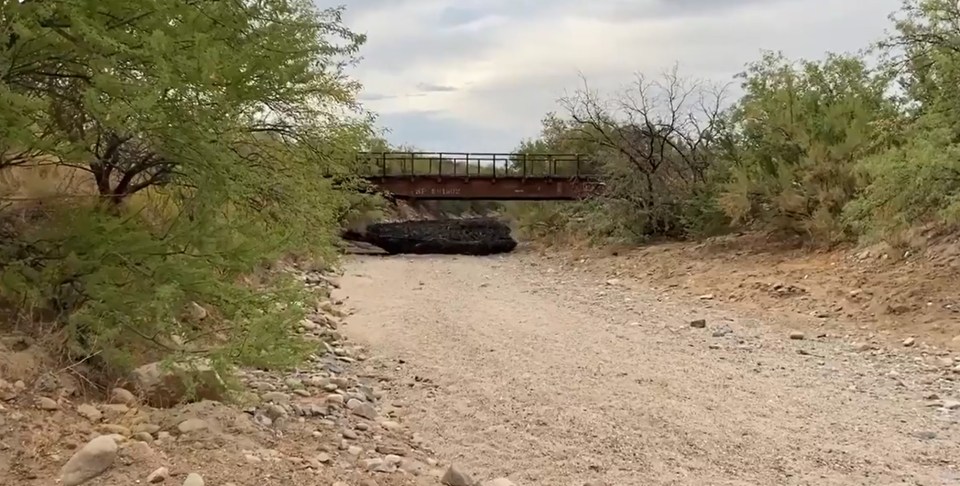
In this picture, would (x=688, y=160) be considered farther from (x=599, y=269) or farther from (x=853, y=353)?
(x=853, y=353)

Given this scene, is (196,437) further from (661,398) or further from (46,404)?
(661,398)

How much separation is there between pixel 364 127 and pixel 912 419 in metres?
9.07

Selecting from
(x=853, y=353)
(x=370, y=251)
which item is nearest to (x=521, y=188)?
(x=370, y=251)

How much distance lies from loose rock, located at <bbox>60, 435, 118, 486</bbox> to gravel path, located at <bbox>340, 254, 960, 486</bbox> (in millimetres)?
2377

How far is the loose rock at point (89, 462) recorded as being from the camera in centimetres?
398

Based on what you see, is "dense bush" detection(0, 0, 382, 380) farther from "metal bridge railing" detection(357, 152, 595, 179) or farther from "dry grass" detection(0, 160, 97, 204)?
"metal bridge railing" detection(357, 152, 595, 179)

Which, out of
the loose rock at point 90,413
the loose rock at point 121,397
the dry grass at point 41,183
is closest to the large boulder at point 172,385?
the loose rock at point 121,397

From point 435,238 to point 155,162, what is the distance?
77.6 ft

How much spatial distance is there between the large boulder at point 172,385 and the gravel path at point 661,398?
5.53 feet

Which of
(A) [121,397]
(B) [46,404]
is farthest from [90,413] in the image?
(A) [121,397]

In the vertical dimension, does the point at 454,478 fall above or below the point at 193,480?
below

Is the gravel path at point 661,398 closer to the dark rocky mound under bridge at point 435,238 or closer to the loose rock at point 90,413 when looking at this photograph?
the loose rock at point 90,413

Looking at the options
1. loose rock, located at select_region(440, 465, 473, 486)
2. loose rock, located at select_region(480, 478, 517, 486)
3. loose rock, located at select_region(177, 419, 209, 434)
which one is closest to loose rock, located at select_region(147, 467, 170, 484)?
loose rock, located at select_region(177, 419, 209, 434)

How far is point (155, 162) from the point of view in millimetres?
6711
